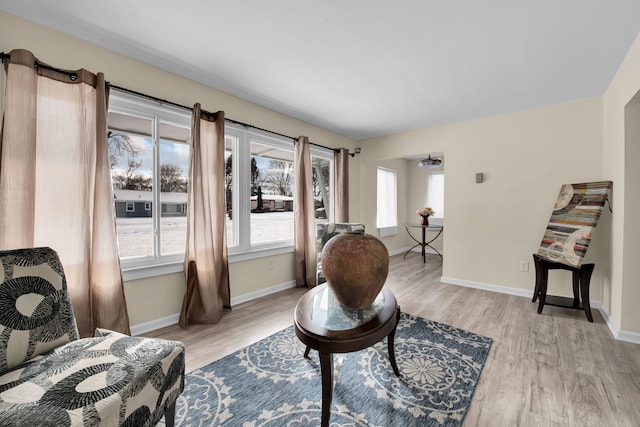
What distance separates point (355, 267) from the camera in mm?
1348

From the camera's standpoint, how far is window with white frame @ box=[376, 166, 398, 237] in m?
5.88

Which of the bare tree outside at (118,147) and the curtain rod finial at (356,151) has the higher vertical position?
the curtain rod finial at (356,151)

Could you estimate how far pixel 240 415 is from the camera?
1469 millimetres

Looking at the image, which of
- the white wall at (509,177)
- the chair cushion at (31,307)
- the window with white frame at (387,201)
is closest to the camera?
the chair cushion at (31,307)

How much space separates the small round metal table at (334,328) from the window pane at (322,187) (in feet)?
9.48

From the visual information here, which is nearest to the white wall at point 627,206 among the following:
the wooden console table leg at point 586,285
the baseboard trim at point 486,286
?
the wooden console table leg at point 586,285

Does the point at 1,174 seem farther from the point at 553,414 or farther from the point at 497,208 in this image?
the point at 497,208

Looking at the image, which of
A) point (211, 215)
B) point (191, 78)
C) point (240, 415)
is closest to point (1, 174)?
point (211, 215)

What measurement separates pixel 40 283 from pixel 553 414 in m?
2.75

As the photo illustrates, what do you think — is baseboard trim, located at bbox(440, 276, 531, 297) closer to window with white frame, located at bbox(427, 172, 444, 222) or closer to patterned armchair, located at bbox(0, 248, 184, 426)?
window with white frame, located at bbox(427, 172, 444, 222)

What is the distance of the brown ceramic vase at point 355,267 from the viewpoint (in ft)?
4.43

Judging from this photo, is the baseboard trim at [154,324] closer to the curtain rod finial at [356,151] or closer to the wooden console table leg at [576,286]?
the curtain rod finial at [356,151]

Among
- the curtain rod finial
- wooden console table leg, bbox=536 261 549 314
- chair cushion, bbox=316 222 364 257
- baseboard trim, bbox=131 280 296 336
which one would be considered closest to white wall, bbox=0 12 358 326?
baseboard trim, bbox=131 280 296 336

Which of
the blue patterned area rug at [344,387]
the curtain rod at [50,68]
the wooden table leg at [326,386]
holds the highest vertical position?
the curtain rod at [50,68]
